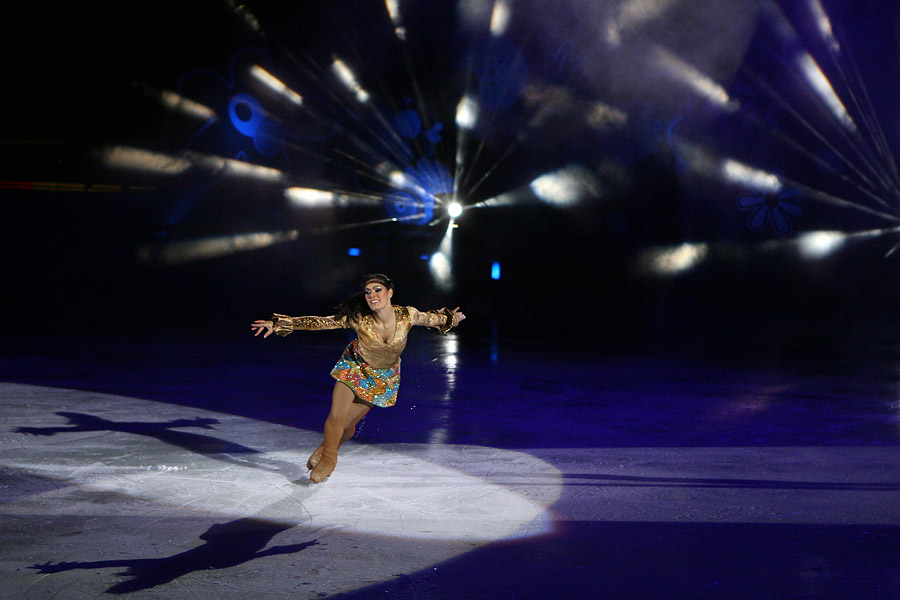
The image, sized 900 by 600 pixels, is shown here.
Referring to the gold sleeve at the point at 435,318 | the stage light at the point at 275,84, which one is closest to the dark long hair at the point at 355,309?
the gold sleeve at the point at 435,318

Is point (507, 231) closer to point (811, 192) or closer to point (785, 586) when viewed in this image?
point (811, 192)

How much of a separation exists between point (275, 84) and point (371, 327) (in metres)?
14.8

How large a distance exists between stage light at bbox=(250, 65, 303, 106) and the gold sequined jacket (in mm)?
14556

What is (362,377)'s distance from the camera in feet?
15.5

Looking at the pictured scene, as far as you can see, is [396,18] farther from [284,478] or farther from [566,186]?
[284,478]

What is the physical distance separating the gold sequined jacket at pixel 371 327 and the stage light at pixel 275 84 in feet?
47.8

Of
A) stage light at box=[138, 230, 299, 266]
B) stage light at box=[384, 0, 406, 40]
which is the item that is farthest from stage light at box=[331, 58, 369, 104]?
stage light at box=[138, 230, 299, 266]

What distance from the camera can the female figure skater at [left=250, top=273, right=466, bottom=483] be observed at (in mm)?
4508

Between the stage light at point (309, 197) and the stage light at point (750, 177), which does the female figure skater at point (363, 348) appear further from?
the stage light at point (750, 177)

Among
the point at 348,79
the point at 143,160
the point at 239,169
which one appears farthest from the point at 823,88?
the point at 143,160

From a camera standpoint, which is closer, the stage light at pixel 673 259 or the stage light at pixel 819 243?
the stage light at pixel 819 243

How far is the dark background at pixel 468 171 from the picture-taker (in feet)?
55.2

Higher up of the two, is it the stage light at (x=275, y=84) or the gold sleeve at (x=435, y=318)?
the stage light at (x=275, y=84)

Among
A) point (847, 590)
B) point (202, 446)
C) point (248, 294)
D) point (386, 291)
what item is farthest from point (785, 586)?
point (248, 294)
